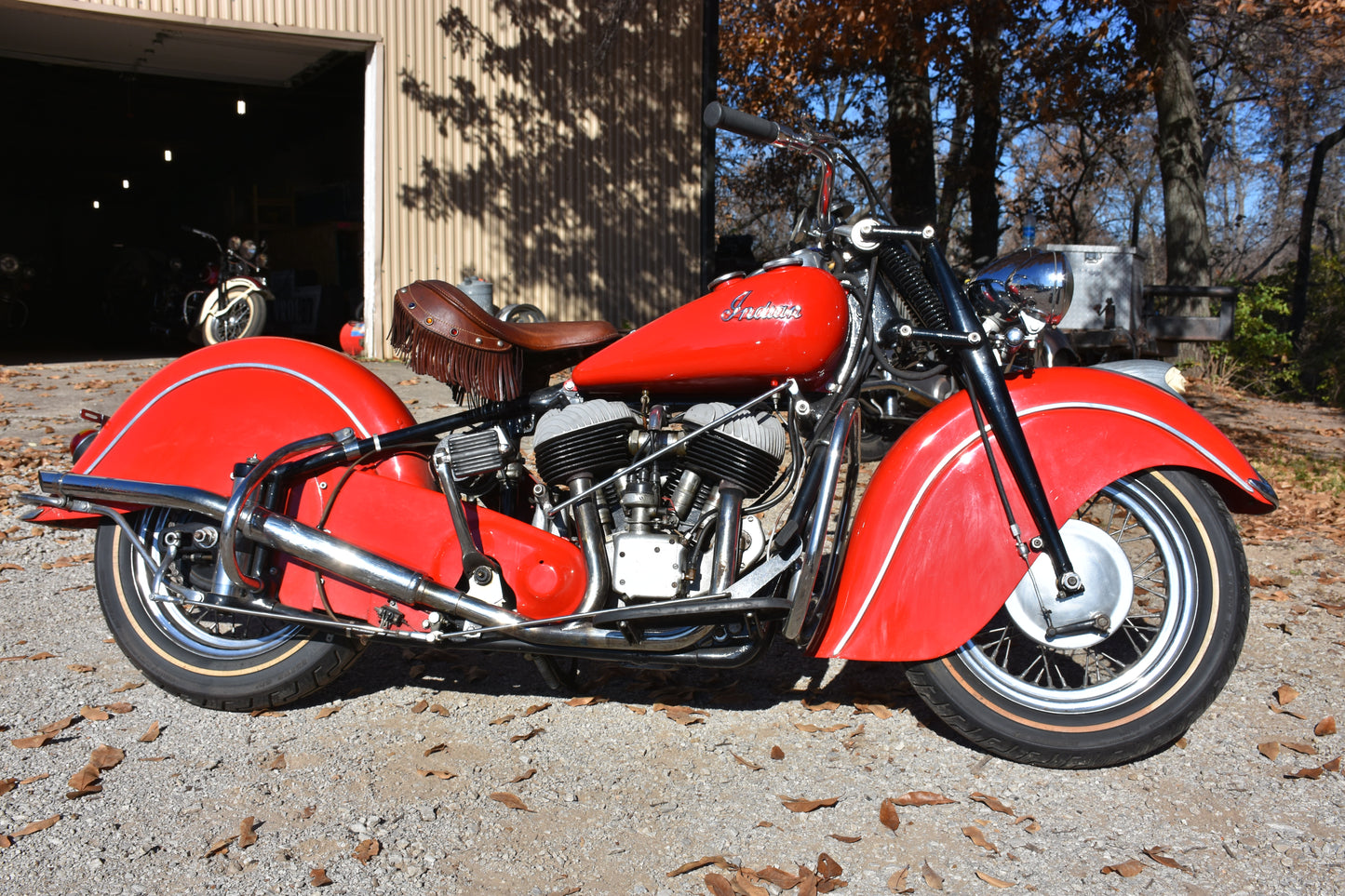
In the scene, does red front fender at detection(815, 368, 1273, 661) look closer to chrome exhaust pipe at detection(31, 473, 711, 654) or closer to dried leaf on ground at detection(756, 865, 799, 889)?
chrome exhaust pipe at detection(31, 473, 711, 654)

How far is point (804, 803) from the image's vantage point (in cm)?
266

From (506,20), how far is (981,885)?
36.2 feet

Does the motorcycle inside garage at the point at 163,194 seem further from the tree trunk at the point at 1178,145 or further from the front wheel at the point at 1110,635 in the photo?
the front wheel at the point at 1110,635

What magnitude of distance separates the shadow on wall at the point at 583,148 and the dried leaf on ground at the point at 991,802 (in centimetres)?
986

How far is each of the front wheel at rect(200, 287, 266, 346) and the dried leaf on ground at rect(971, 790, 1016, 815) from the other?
11.0 m

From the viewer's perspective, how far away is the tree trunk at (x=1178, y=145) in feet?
37.0

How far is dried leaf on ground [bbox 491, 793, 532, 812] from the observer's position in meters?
2.65

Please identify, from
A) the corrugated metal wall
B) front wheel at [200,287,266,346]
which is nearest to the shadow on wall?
the corrugated metal wall

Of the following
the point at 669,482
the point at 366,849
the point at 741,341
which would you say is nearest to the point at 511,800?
the point at 366,849

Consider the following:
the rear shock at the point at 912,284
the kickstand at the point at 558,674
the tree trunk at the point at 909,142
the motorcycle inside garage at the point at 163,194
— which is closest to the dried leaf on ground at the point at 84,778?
the kickstand at the point at 558,674

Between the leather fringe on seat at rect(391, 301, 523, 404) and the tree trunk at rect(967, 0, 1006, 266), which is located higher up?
the tree trunk at rect(967, 0, 1006, 266)

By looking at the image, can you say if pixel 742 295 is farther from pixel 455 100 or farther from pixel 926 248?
pixel 455 100

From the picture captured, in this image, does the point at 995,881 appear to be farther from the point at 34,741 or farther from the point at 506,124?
the point at 506,124

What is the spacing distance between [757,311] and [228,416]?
173 centimetres
